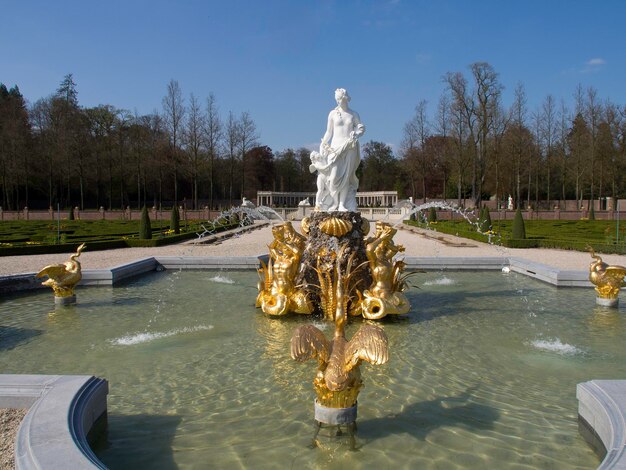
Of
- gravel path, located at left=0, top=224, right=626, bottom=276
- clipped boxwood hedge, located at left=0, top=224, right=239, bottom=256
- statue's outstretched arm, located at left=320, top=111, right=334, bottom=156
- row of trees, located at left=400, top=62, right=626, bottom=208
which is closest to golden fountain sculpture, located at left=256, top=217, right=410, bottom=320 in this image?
statue's outstretched arm, located at left=320, top=111, right=334, bottom=156

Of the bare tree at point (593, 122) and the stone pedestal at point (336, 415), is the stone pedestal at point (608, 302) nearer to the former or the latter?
the stone pedestal at point (336, 415)

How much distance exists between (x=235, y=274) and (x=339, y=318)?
8770 mm

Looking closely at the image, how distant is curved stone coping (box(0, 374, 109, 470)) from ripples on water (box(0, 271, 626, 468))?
0.41 meters

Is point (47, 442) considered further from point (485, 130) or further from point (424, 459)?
point (485, 130)

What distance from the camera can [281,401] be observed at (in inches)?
197

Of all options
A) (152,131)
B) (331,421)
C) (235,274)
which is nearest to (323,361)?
(331,421)

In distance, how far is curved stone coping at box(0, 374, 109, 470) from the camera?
125 inches

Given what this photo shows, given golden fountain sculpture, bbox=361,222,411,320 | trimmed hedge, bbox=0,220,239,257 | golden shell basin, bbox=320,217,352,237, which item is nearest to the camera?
golden fountain sculpture, bbox=361,222,411,320

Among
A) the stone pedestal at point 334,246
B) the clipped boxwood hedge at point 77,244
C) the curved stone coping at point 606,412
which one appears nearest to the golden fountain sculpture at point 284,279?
the stone pedestal at point 334,246

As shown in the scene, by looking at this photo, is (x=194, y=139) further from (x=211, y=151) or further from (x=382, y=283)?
(x=382, y=283)

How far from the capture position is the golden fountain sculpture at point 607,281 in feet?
29.5

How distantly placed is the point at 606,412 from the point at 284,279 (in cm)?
536

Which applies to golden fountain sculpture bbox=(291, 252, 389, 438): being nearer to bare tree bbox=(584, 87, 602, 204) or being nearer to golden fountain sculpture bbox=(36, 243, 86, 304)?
golden fountain sculpture bbox=(36, 243, 86, 304)

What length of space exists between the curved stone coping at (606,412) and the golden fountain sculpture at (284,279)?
4725 mm
